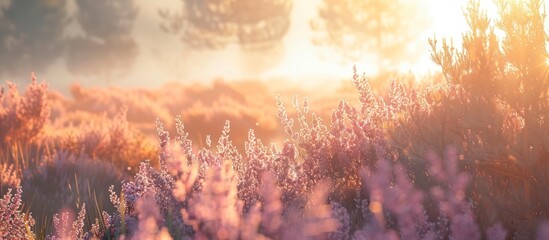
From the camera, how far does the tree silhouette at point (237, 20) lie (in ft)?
196

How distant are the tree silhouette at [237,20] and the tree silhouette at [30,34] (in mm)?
10410

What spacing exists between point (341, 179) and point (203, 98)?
25.1 m

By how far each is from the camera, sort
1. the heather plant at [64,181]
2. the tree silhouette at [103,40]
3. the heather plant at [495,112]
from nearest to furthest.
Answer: the heather plant at [495,112], the heather plant at [64,181], the tree silhouette at [103,40]

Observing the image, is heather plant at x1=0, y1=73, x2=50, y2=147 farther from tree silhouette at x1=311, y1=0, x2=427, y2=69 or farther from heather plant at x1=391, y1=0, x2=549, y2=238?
tree silhouette at x1=311, y1=0, x2=427, y2=69

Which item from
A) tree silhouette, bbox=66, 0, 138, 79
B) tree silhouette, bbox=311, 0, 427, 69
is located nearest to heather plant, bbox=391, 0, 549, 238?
tree silhouette, bbox=311, 0, 427, 69

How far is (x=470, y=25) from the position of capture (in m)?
4.52

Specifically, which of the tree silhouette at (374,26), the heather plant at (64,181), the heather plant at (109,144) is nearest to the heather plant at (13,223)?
the heather plant at (64,181)

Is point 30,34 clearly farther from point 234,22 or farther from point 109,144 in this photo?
point 109,144

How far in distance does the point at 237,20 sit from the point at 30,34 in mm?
20876

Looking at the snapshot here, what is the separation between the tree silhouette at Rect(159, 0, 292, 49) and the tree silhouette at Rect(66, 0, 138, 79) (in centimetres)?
614

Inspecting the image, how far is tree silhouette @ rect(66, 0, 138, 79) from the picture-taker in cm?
6488

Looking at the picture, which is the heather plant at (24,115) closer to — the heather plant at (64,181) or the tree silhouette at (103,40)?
the heather plant at (64,181)

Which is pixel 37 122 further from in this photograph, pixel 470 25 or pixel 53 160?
pixel 470 25

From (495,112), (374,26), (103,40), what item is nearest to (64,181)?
(495,112)
